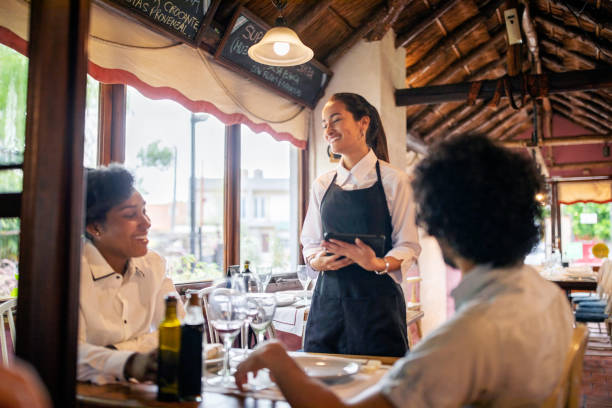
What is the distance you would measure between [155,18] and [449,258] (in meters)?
2.76

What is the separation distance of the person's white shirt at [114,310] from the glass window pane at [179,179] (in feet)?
5.28

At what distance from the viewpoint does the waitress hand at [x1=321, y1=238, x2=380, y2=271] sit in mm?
1803

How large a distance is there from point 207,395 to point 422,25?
202 inches

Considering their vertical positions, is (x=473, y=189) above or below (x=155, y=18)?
below

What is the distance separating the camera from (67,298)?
964mm

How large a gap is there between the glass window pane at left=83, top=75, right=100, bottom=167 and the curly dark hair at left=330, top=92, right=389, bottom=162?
1617 mm

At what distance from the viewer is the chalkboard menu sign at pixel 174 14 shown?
122 inches

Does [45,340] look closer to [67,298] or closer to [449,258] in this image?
[67,298]

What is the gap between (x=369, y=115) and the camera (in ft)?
7.16

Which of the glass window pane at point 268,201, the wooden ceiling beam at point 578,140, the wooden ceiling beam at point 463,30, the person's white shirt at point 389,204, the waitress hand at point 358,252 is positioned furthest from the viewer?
the wooden ceiling beam at point 578,140

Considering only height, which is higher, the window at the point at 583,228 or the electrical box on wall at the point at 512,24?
the electrical box on wall at the point at 512,24

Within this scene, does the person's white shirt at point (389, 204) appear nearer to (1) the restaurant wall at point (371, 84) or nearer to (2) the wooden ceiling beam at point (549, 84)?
(1) the restaurant wall at point (371, 84)

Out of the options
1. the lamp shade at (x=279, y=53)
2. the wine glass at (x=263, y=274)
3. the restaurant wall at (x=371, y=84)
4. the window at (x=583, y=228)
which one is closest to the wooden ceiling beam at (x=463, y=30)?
the restaurant wall at (x=371, y=84)

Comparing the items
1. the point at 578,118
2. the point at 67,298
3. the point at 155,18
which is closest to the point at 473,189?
the point at 67,298
